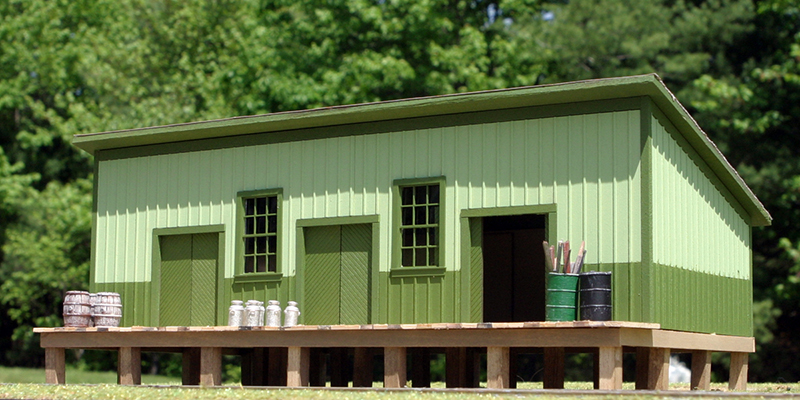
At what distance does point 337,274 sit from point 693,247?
18.5 ft

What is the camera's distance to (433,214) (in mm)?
17297

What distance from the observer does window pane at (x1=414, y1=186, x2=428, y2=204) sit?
57.1 ft

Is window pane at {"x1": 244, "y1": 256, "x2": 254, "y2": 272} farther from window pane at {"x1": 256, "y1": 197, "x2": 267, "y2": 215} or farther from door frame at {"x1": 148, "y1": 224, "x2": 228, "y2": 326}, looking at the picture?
window pane at {"x1": 256, "y1": 197, "x2": 267, "y2": 215}

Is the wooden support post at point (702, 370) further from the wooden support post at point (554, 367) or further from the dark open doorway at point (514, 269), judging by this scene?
the dark open doorway at point (514, 269)

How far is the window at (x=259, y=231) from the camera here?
1867 cm

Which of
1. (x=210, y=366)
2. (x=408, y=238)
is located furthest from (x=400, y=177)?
(x=210, y=366)

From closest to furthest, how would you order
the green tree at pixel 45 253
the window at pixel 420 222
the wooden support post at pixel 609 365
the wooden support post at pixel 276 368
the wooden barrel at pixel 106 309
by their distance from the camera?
the wooden support post at pixel 609 365 < the window at pixel 420 222 < the wooden barrel at pixel 106 309 < the wooden support post at pixel 276 368 < the green tree at pixel 45 253

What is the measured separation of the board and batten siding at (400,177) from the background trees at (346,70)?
47.5ft

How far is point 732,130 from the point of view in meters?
32.1

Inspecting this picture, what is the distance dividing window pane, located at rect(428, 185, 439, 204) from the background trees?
15599mm

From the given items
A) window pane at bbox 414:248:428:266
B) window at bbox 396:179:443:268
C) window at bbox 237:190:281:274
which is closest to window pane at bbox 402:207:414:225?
window at bbox 396:179:443:268

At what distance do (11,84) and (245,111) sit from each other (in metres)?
11.5

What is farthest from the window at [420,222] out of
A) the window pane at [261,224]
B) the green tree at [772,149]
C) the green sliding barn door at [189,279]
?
the green tree at [772,149]

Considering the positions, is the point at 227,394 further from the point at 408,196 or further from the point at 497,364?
the point at 408,196
